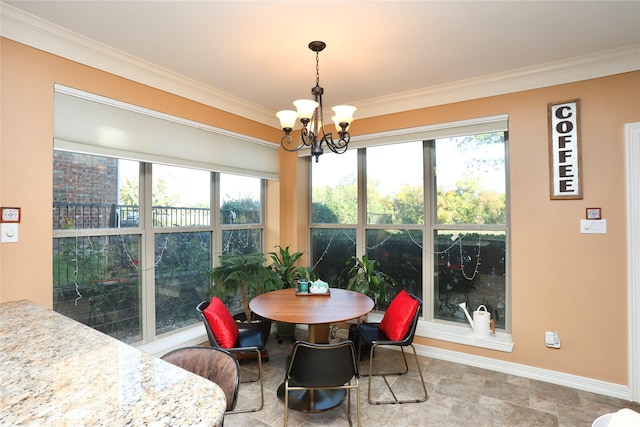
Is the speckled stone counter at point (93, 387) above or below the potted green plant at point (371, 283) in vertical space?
above

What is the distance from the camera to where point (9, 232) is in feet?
6.91

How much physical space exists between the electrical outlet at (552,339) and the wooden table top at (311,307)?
160 cm

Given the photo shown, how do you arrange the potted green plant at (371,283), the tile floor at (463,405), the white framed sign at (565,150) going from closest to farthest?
the tile floor at (463,405) → the white framed sign at (565,150) → the potted green plant at (371,283)

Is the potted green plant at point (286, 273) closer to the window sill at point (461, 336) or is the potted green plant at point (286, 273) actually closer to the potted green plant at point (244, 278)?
the potted green plant at point (244, 278)

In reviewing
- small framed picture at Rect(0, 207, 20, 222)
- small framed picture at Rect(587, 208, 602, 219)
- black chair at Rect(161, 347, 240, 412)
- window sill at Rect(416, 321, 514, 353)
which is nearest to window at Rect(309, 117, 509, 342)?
window sill at Rect(416, 321, 514, 353)

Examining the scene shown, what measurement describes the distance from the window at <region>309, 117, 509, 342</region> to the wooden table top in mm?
996

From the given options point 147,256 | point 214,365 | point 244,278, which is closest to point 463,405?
point 214,365

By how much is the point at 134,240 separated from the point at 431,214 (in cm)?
298

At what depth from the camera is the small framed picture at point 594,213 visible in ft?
8.86

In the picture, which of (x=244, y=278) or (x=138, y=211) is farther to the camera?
(x=244, y=278)

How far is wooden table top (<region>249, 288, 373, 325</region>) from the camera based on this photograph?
7.93ft

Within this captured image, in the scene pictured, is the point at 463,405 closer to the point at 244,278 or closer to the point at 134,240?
the point at 244,278

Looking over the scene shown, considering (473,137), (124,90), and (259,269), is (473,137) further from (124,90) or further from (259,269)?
(124,90)

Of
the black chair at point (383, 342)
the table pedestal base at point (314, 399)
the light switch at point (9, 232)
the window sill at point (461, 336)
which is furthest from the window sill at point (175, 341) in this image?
the window sill at point (461, 336)
